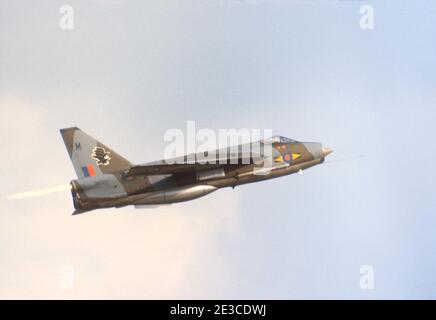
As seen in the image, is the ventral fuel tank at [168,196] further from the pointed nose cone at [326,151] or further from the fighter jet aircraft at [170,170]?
the pointed nose cone at [326,151]

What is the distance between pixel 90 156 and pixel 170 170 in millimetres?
4407

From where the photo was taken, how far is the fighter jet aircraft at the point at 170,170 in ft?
80.6

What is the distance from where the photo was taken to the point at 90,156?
2644 centimetres

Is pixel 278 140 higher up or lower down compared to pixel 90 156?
higher up

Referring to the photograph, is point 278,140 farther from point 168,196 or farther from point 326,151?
point 168,196

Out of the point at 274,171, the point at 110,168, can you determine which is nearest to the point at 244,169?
the point at 274,171

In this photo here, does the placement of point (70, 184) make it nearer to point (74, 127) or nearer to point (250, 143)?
point (74, 127)

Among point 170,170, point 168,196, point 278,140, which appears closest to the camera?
point 170,170

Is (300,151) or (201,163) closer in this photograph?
(201,163)

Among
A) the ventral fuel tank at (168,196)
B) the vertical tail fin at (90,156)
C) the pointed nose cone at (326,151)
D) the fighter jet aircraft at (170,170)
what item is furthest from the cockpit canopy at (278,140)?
the vertical tail fin at (90,156)

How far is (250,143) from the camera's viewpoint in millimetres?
27094

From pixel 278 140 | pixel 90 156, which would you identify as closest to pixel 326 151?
pixel 278 140
